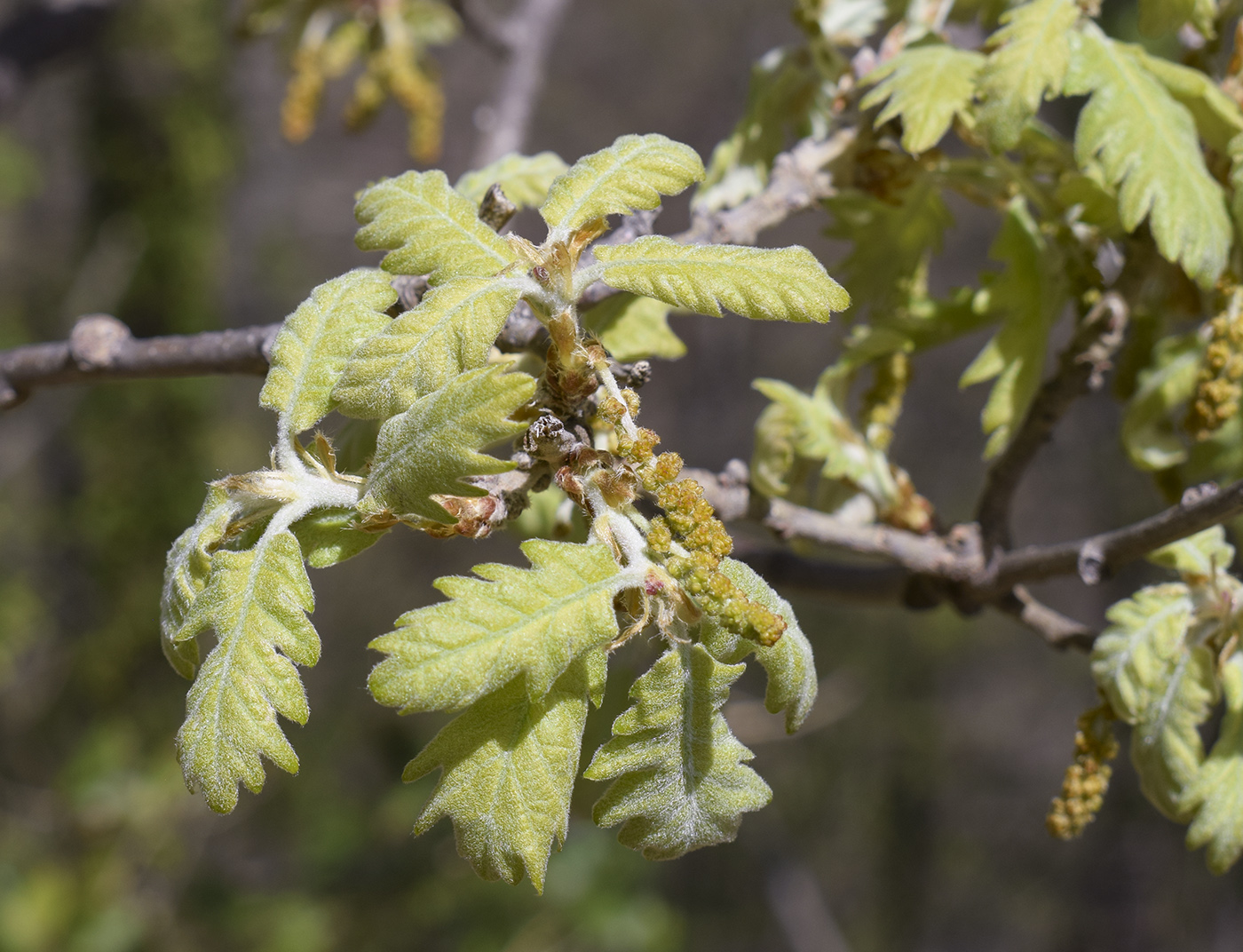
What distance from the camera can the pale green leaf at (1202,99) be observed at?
96 cm

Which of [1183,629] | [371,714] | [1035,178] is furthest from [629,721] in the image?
[371,714]

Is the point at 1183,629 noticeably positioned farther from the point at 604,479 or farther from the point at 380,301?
the point at 380,301

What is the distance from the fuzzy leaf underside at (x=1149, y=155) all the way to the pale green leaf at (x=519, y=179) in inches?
21.3

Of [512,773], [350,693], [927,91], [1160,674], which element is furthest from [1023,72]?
[350,693]

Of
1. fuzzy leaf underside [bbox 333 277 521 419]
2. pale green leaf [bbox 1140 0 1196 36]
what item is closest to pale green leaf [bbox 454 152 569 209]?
fuzzy leaf underside [bbox 333 277 521 419]

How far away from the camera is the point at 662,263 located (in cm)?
66

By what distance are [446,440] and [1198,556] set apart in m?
0.77

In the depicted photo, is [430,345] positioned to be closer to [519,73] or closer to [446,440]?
[446,440]

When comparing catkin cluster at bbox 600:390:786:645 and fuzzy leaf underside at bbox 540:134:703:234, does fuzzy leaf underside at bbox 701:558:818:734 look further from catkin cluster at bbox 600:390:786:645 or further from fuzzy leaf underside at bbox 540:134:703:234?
fuzzy leaf underside at bbox 540:134:703:234

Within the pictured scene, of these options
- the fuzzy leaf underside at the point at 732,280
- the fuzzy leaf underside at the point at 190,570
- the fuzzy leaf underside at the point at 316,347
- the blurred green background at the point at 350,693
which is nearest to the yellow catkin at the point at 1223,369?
the fuzzy leaf underside at the point at 732,280

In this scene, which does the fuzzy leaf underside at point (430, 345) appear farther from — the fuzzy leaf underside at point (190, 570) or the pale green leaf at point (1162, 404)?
the pale green leaf at point (1162, 404)

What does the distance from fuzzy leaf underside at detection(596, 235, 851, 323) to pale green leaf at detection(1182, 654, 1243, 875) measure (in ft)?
Result: 2.01

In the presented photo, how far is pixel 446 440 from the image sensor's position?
59cm

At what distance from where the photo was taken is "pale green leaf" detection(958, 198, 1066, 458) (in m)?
1.06
